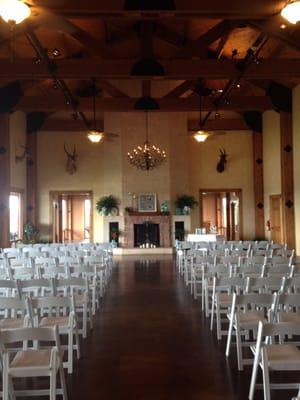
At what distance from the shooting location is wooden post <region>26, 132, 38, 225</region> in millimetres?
15977

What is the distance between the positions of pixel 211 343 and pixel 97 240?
11855 mm

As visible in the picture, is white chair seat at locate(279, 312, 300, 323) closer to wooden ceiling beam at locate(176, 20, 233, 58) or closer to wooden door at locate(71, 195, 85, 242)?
wooden ceiling beam at locate(176, 20, 233, 58)

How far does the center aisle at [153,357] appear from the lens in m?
3.58

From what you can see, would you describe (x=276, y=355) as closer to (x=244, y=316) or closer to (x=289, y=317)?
(x=244, y=316)

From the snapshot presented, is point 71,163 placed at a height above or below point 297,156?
above

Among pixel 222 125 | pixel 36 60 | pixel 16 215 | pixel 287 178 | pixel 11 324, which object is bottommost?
pixel 11 324

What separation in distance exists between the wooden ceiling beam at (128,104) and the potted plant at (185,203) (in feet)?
11.6

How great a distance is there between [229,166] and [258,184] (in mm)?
1355

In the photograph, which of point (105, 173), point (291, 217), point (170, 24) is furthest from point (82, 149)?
point (291, 217)

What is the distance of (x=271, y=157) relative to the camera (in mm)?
15305

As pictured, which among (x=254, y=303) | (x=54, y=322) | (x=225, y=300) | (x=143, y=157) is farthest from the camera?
(x=143, y=157)

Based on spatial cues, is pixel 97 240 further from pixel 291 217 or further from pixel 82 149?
pixel 291 217

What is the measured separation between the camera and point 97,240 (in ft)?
53.8

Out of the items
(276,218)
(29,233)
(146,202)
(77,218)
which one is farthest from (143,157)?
(77,218)
